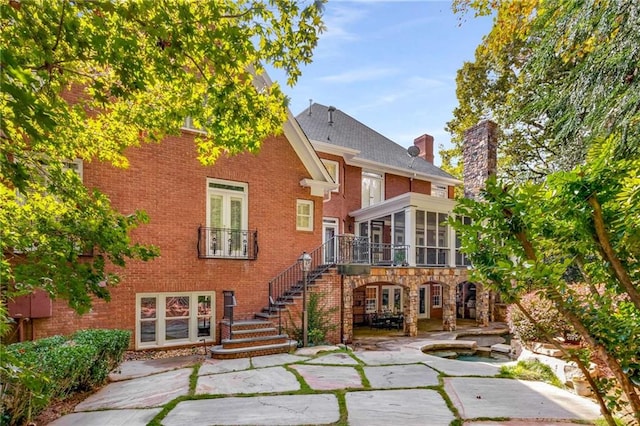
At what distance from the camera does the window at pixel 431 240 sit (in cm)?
1347

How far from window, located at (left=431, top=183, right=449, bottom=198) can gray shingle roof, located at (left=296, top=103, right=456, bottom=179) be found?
656mm

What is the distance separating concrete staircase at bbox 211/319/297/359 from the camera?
26.2 feet

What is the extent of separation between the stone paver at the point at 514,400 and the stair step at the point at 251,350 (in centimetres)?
398

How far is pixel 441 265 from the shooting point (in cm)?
1413

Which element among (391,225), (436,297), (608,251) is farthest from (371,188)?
(608,251)

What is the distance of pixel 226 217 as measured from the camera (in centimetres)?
973

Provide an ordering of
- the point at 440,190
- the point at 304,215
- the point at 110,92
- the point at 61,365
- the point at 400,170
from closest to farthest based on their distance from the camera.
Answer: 1. the point at 110,92
2. the point at 61,365
3. the point at 304,215
4. the point at 400,170
5. the point at 440,190

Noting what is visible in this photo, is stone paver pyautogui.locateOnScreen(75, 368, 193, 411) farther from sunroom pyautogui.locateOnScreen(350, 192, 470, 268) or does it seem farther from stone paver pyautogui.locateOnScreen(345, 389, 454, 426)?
sunroom pyautogui.locateOnScreen(350, 192, 470, 268)

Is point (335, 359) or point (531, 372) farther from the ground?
point (531, 372)

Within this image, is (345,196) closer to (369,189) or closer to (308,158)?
(369,189)

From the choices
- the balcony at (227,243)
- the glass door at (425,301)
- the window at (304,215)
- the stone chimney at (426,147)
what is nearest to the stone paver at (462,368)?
the window at (304,215)

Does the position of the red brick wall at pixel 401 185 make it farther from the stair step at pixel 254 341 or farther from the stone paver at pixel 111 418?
the stone paver at pixel 111 418

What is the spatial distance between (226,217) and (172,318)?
9.68 feet

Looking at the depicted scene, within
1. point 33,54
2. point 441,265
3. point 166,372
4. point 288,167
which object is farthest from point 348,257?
point 33,54
